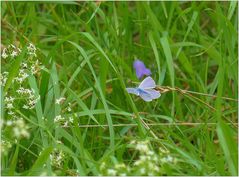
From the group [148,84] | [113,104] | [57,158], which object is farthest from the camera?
[113,104]

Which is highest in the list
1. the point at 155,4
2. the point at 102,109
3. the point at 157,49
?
the point at 155,4

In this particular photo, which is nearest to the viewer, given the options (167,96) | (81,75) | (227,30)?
(227,30)

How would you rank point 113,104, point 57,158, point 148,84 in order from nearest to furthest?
point 57,158 < point 148,84 < point 113,104

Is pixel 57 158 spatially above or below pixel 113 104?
below

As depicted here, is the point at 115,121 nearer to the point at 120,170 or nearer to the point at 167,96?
the point at 167,96

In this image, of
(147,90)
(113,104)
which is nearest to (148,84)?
(147,90)

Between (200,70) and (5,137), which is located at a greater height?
(200,70)

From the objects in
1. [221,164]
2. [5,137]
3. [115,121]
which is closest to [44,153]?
[5,137]

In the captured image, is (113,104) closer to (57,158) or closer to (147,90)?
(147,90)
